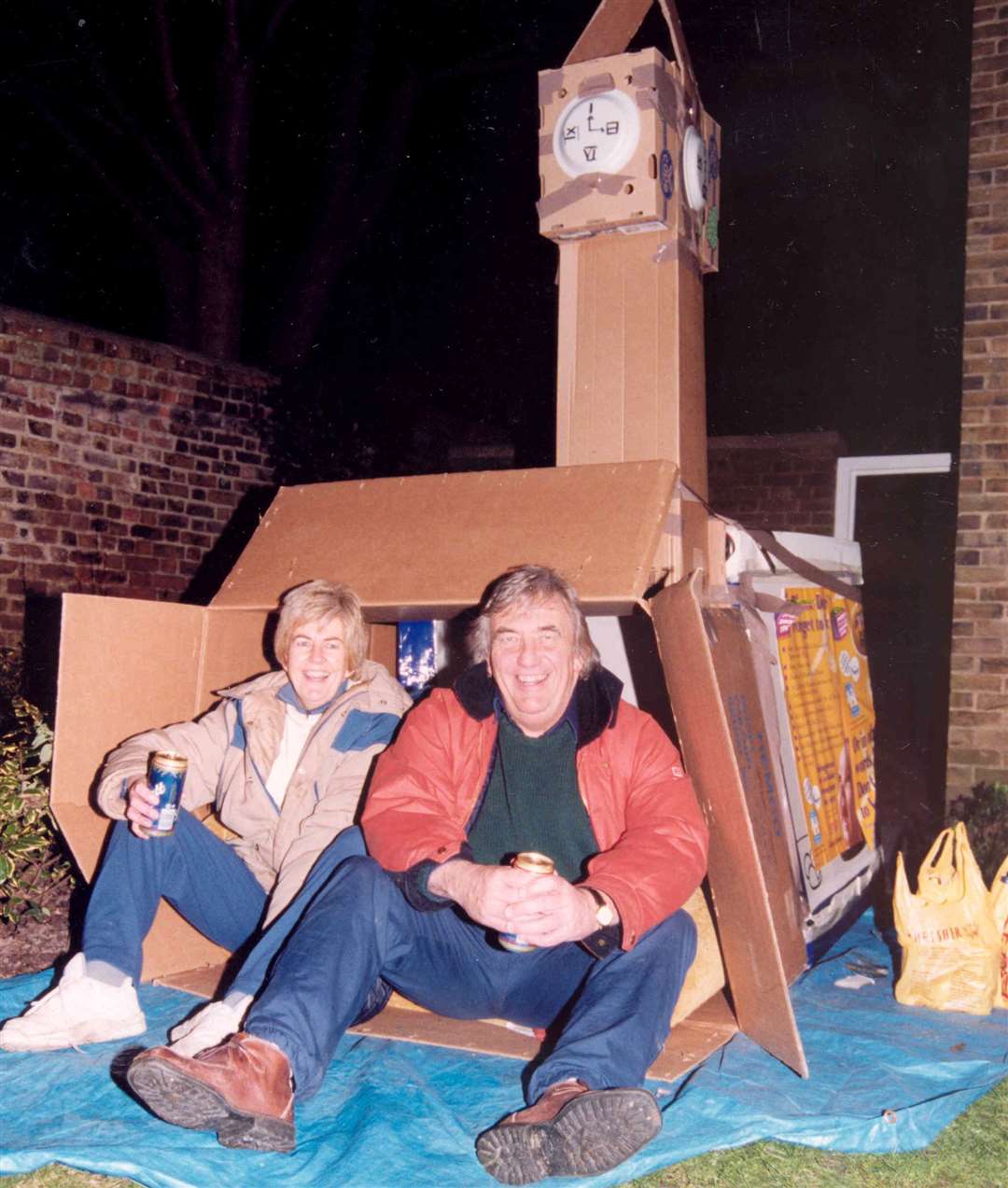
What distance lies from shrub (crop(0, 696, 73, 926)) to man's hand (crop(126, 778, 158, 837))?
1.15 m

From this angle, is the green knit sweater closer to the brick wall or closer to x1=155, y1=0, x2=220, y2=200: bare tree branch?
the brick wall

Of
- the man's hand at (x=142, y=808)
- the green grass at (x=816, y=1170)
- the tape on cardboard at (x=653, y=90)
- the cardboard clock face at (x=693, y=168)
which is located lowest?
the green grass at (x=816, y=1170)

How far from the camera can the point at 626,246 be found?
3582mm

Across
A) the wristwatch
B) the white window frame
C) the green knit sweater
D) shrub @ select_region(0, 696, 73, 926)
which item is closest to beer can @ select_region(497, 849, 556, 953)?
the wristwatch

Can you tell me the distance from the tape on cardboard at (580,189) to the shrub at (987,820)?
8.91ft

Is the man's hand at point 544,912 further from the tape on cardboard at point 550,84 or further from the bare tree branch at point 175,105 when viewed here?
the bare tree branch at point 175,105

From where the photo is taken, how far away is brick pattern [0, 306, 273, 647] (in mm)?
5594

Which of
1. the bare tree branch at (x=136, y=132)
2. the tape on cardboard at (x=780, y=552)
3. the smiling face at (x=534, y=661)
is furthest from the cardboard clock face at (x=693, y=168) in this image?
the bare tree branch at (x=136, y=132)

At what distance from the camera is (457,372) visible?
9.95m

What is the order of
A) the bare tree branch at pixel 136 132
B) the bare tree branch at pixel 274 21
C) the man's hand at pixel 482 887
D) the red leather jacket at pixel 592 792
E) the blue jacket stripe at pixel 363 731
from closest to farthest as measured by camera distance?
the man's hand at pixel 482 887
the red leather jacket at pixel 592 792
the blue jacket stripe at pixel 363 731
the bare tree branch at pixel 136 132
the bare tree branch at pixel 274 21

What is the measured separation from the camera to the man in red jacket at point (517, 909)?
204cm

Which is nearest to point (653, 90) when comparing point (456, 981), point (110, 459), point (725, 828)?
point (725, 828)

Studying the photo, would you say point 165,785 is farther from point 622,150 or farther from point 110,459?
point 110,459

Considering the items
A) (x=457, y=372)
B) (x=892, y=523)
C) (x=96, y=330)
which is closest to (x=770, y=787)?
(x=96, y=330)
